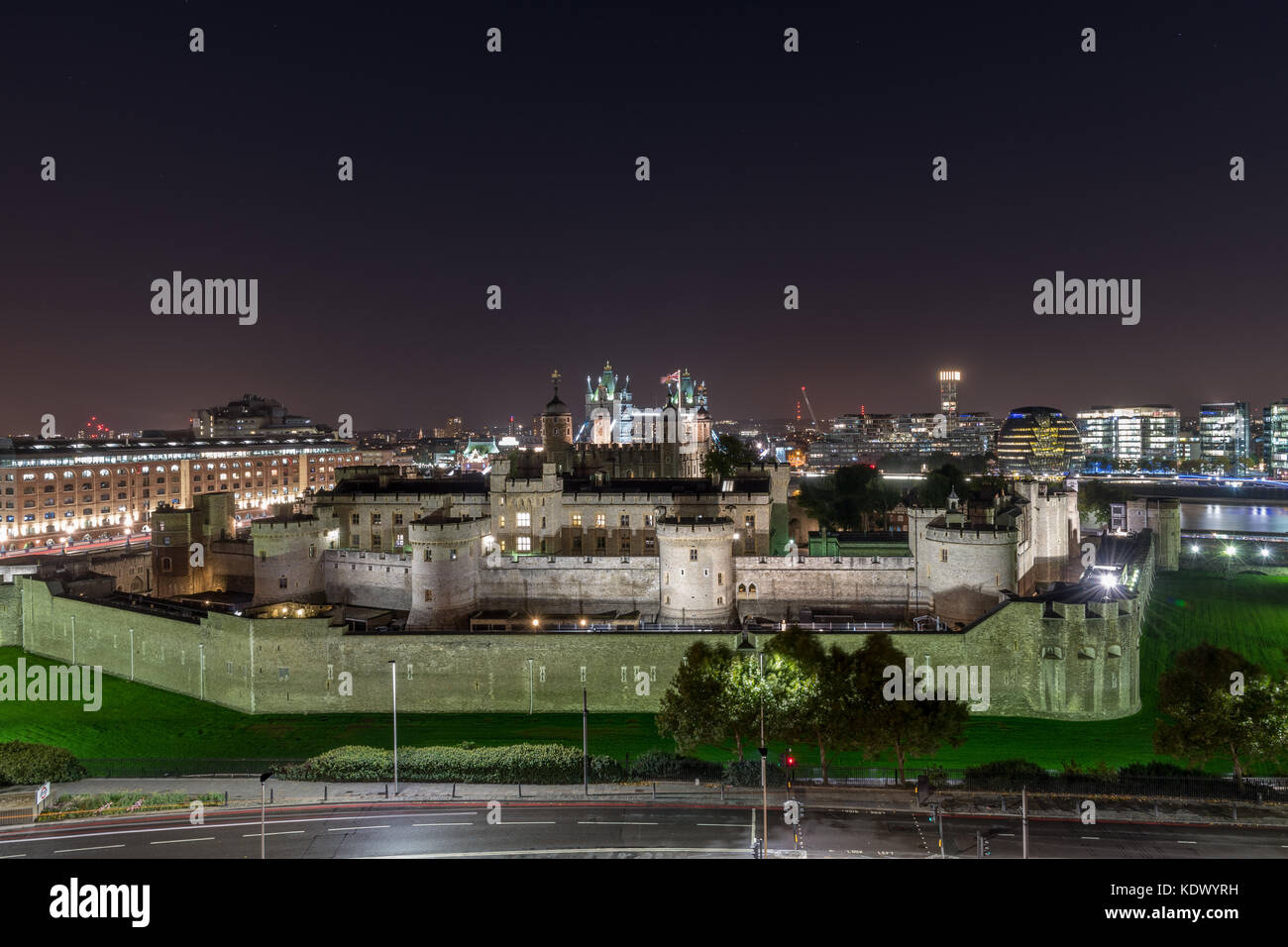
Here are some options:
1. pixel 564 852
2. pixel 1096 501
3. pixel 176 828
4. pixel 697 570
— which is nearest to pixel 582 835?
pixel 564 852

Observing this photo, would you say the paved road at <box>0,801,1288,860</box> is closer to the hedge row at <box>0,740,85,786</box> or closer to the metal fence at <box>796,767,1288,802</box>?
the metal fence at <box>796,767,1288,802</box>

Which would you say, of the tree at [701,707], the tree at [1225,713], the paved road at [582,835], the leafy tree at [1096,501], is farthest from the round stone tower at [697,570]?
the leafy tree at [1096,501]

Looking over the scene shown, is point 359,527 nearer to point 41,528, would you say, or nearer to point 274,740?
point 274,740

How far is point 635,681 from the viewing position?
1732 inches

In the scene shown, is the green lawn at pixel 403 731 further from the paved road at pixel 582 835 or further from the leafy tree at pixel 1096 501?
the leafy tree at pixel 1096 501

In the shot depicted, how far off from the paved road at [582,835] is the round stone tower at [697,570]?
19200mm

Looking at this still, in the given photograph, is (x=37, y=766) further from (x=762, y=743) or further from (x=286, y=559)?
(x=762, y=743)

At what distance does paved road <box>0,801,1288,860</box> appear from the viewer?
90.3 feet

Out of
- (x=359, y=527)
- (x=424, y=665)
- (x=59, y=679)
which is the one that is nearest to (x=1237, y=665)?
(x=424, y=665)

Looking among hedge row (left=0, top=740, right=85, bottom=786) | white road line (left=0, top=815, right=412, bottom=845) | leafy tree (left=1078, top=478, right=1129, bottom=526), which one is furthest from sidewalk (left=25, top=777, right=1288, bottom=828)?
leafy tree (left=1078, top=478, right=1129, bottom=526)

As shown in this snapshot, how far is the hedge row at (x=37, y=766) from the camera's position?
35375 mm

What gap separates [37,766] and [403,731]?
1496 cm

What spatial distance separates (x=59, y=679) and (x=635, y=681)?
113 feet

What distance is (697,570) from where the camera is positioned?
50.6 metres
